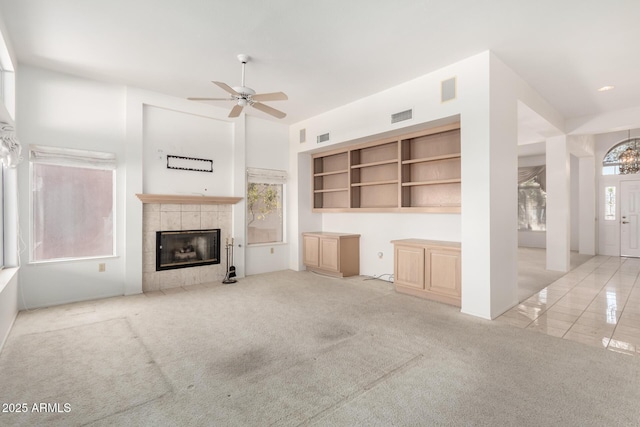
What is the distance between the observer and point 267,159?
6.54 meters

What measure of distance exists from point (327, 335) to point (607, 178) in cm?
984

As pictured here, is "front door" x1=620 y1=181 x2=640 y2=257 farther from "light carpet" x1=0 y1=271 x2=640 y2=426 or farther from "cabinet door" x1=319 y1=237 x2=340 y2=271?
"cabinet door" x1=319 y1=237 x2=340 y2=271

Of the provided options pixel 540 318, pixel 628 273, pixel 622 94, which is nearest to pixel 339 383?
pixel 540 318

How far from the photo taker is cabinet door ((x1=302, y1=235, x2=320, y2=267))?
636 cm

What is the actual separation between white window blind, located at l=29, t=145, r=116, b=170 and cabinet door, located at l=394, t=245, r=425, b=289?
448 centimetres

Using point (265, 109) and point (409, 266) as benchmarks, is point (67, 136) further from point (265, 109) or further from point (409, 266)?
point (409, 266)

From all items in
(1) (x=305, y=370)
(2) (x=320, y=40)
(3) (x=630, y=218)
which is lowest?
(1) (x=305, y=370)

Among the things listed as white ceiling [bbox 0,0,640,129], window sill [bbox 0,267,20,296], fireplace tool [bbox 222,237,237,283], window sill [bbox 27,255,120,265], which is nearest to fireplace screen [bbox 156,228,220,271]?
fireplace tool [bbox 222,237,237,283]

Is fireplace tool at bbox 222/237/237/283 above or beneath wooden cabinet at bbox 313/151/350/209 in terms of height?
beneath

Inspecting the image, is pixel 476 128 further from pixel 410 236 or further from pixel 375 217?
→ pixel 375 217

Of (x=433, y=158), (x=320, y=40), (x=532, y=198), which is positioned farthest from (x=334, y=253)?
(x=532, y=198)

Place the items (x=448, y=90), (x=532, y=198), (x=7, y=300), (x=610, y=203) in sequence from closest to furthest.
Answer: (x=7, y=300) → (x=448, y=90) → (x=610, y=203) → (x=532, y=198)

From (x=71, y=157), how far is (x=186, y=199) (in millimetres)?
1587

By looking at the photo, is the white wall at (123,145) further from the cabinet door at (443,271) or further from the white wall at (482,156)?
the cabinet door at (443,271)
